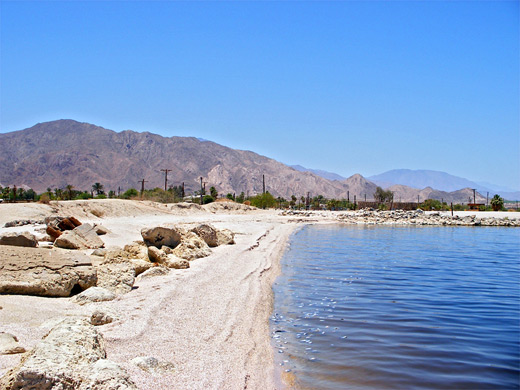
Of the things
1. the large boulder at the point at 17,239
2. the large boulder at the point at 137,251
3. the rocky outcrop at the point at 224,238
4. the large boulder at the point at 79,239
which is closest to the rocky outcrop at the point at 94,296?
the large boulder at the point at 17,239

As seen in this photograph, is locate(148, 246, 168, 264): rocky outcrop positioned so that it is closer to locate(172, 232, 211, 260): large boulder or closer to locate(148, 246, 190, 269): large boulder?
locate(148, 246, 190, 269): large boulder

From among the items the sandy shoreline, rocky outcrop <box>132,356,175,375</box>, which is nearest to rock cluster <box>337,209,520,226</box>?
the sandy shoreline

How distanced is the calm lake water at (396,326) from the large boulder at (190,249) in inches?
96.7

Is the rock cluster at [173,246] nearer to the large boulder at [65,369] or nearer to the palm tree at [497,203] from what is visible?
the large boulder at [65,369]

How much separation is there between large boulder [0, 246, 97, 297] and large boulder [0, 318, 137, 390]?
3.37 m

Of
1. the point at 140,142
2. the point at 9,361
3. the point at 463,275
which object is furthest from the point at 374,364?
the point at 140,142

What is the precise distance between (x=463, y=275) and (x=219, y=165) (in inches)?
6421

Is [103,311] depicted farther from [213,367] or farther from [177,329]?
[213,367]

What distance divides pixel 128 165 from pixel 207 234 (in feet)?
491

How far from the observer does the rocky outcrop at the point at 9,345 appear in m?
4.50

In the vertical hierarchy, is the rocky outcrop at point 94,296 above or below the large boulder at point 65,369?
below

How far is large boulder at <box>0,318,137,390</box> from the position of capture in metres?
3.45

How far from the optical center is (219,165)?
176 meters

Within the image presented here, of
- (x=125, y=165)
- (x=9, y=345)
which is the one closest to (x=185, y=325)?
(x=9, y=345)
